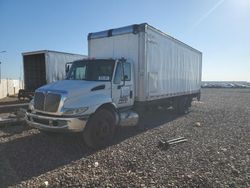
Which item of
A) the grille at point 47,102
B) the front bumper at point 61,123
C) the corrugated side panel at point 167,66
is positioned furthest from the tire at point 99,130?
the corrugated side panel at point 167,66

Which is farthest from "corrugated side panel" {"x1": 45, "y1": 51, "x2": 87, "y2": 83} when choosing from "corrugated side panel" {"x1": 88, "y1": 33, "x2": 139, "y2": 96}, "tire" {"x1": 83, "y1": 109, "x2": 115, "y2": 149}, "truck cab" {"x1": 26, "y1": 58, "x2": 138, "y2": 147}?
"tire" {"x1": 83, "y1": 109, "x2": 115, "y2": 149}

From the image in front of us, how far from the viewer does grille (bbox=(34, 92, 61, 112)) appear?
268 inches

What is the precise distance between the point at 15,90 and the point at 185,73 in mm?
28782

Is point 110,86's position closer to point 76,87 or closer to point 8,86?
point 76,87

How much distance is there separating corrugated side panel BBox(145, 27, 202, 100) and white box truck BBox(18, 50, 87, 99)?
8.16 meters

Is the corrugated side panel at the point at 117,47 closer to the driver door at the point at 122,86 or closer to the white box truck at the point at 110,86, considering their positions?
the white box truck at the point at 110,86

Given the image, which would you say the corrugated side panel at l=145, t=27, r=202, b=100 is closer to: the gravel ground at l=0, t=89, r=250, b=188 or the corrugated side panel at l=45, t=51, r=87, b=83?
the gravel ground at l=0, t=89, r=250, b=188

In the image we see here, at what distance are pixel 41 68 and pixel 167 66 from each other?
31.9 ft

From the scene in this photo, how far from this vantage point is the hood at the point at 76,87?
6898 millimetres

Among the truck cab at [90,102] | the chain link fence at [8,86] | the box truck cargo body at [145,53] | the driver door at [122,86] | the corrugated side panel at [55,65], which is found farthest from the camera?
→ the chain link fence at [8,86]

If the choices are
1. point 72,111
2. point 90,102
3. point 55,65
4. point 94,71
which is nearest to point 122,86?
point 94,71

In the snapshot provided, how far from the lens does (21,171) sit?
5512 mm

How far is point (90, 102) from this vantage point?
7070 mm

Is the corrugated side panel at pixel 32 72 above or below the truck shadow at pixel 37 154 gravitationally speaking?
above
